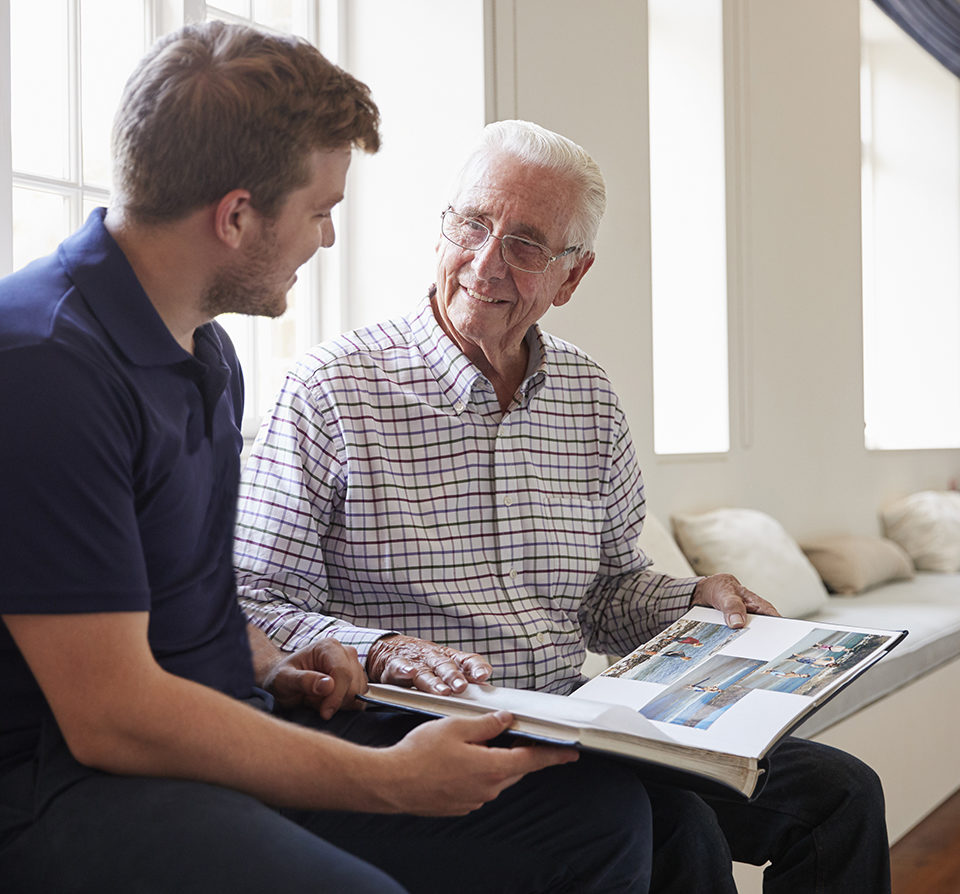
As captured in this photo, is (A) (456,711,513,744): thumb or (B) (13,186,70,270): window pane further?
(B) (13,186,70,270): window pane

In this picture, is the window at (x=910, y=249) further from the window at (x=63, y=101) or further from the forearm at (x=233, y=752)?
the forearm at (x=233, y=752)

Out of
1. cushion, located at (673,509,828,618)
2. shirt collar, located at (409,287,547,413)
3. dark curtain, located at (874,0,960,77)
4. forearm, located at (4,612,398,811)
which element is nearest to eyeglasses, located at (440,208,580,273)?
shirt collar, located at (409,287,547,413)

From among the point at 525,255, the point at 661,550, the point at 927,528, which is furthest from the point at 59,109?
the point at 927,528

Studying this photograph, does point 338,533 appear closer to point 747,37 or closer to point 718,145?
point 718,145

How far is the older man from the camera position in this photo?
1.50m

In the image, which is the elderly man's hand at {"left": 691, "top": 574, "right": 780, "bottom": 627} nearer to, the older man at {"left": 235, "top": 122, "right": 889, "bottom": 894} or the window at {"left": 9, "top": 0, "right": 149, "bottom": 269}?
the older man at {"left": 235, "top": 122, "right": 889, "bottom": 894}

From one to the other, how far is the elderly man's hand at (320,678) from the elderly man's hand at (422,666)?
0.04m

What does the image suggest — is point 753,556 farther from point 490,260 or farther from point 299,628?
point 299,628

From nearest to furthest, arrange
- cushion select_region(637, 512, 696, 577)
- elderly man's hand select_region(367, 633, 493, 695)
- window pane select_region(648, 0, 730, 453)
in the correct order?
elderly man's hand select_region(367, 633, 493, 695) < cushion select_region(637, 512, 696, 577) < window pane select_region(648, 0, 730, 453)

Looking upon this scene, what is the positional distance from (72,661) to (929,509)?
4251 mm

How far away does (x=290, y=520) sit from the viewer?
1484mm

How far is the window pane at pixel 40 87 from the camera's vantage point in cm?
200

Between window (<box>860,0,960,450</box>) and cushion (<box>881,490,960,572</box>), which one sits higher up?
window (<box>860,0,960,450</box>)

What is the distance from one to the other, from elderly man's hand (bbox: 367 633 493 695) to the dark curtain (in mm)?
4261
